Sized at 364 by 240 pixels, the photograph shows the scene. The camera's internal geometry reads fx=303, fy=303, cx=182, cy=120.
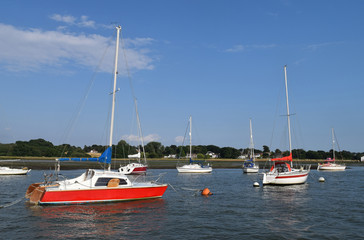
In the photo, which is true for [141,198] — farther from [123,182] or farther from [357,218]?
[357,218]

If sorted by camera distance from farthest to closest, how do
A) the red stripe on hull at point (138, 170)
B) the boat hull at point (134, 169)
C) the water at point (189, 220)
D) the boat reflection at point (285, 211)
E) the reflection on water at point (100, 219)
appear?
the red stripe on hull at point (138, 170)
the boat hull at point (134, 169)
the boat reflection at point (285, 211)
the reflection on water at point (100, 219)
the water at point (189, 220)

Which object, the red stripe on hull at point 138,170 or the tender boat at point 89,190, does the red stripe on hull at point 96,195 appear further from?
the red stripe on hull at point 138,170

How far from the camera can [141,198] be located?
2548 centimetres

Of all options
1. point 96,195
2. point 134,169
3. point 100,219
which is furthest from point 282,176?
point 134,169

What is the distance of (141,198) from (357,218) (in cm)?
1612

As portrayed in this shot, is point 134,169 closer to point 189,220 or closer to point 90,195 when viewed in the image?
point 90,195

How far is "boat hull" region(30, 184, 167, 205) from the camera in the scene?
2241cm

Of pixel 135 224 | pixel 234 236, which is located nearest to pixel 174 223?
pixel 135 224

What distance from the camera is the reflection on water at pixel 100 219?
54.8 ft

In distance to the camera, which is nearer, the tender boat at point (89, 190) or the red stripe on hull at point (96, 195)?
the red stripe on hull at point (96, 195)

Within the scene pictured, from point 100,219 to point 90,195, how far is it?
418 centimetres

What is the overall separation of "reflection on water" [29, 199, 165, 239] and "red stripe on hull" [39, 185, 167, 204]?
44 cm


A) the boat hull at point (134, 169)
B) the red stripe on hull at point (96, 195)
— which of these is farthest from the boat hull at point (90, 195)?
the boat hull at point (134, 169)

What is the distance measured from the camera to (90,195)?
23.3m
